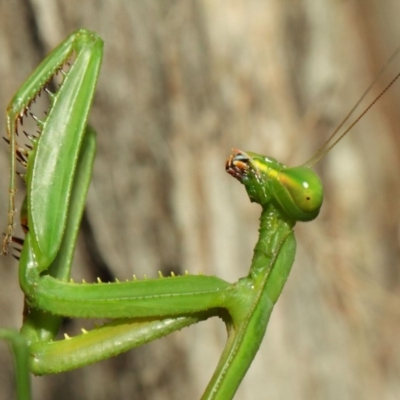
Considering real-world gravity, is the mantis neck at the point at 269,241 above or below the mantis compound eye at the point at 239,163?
below

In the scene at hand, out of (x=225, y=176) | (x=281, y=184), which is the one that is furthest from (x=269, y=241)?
(x=225, y=176)

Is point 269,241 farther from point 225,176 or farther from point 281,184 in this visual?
point 225,176

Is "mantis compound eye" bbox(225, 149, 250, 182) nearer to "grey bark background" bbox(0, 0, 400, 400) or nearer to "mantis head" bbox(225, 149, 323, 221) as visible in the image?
"mantis head" bbox(225, 149, 323, 221)

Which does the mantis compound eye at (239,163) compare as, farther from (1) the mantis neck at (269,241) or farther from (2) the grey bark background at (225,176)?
(2) the grey bark background at (225,176)

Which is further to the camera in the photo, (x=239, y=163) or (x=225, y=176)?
(x=225, y=176)

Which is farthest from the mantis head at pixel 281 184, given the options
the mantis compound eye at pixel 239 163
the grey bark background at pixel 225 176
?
the grey bark background at pixel 225 176
